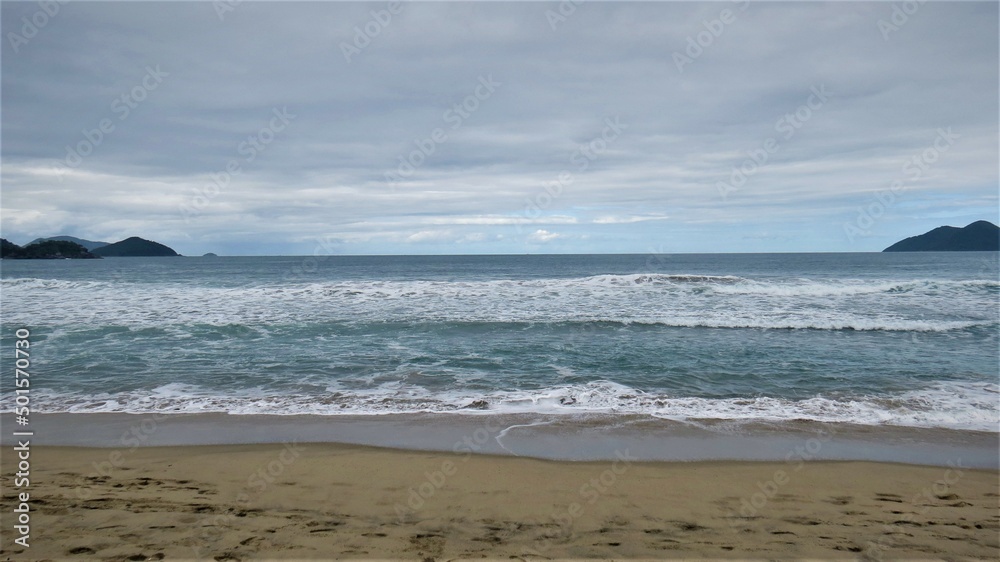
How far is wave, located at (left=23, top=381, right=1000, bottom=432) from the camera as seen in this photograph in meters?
8.46

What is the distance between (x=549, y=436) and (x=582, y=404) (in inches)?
67.9

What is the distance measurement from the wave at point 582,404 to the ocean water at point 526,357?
0.05 metres

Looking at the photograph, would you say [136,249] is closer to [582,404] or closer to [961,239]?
[582,404]

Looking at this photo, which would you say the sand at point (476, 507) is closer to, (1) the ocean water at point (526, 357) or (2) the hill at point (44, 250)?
(1) the ocean water at point (526, 357)

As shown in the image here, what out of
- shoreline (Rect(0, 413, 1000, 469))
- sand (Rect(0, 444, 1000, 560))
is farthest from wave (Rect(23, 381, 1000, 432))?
sand (Rect(0, 444, 1000, 560))

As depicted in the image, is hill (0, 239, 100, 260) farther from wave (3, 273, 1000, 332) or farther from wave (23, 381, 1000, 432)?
wave (23, 381, 1000, 432)

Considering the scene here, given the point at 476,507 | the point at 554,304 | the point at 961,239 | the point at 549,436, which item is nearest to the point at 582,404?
the point at 549,436

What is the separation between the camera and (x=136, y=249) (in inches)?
5423

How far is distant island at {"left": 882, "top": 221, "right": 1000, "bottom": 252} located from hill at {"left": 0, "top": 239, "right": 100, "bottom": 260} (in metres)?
208

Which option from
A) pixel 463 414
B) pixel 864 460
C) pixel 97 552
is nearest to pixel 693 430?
pixel 864 460

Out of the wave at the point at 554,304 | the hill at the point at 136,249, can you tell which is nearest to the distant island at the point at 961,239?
the wave at the point at 554,304

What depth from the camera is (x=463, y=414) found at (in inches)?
339

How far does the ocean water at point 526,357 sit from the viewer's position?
9.06 m

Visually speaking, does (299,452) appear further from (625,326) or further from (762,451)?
(625,326)
